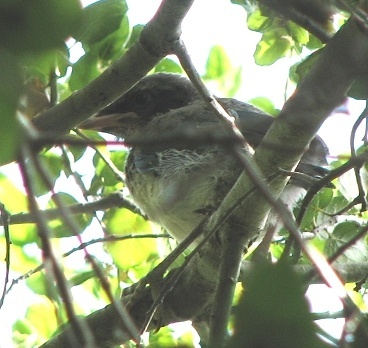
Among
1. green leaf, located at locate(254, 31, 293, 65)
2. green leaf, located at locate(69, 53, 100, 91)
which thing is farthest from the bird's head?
green leaf, located at locate(69, 53, 100, 91)

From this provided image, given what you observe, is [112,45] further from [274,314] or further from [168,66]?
[274,314]

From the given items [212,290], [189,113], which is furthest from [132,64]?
[189,113]

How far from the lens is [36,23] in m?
0.51

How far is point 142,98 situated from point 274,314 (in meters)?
2.80

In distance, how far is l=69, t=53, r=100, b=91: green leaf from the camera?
83.0 inches

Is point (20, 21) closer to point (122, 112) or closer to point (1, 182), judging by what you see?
point (1, 182)

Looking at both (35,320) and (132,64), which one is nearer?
(132,64)

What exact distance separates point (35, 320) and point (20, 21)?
2.11 m

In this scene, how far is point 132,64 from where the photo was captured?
183 cm

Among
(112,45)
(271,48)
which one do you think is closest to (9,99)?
(112,45)

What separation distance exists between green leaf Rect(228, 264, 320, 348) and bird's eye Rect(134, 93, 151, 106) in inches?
110

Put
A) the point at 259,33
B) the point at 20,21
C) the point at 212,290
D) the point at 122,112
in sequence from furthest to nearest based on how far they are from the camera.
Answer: the point at 122,112 → the point at 259,33 → the point at 212,290 → the point at 20,21

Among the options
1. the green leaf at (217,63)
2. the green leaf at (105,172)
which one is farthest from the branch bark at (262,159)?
the green leaf at (217,63)

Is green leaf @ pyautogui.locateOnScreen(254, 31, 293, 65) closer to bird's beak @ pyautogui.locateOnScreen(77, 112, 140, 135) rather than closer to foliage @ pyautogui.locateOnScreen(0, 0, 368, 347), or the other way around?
foliage @ pyautogui.locateOnScreen(0, 0, 368, 347)
